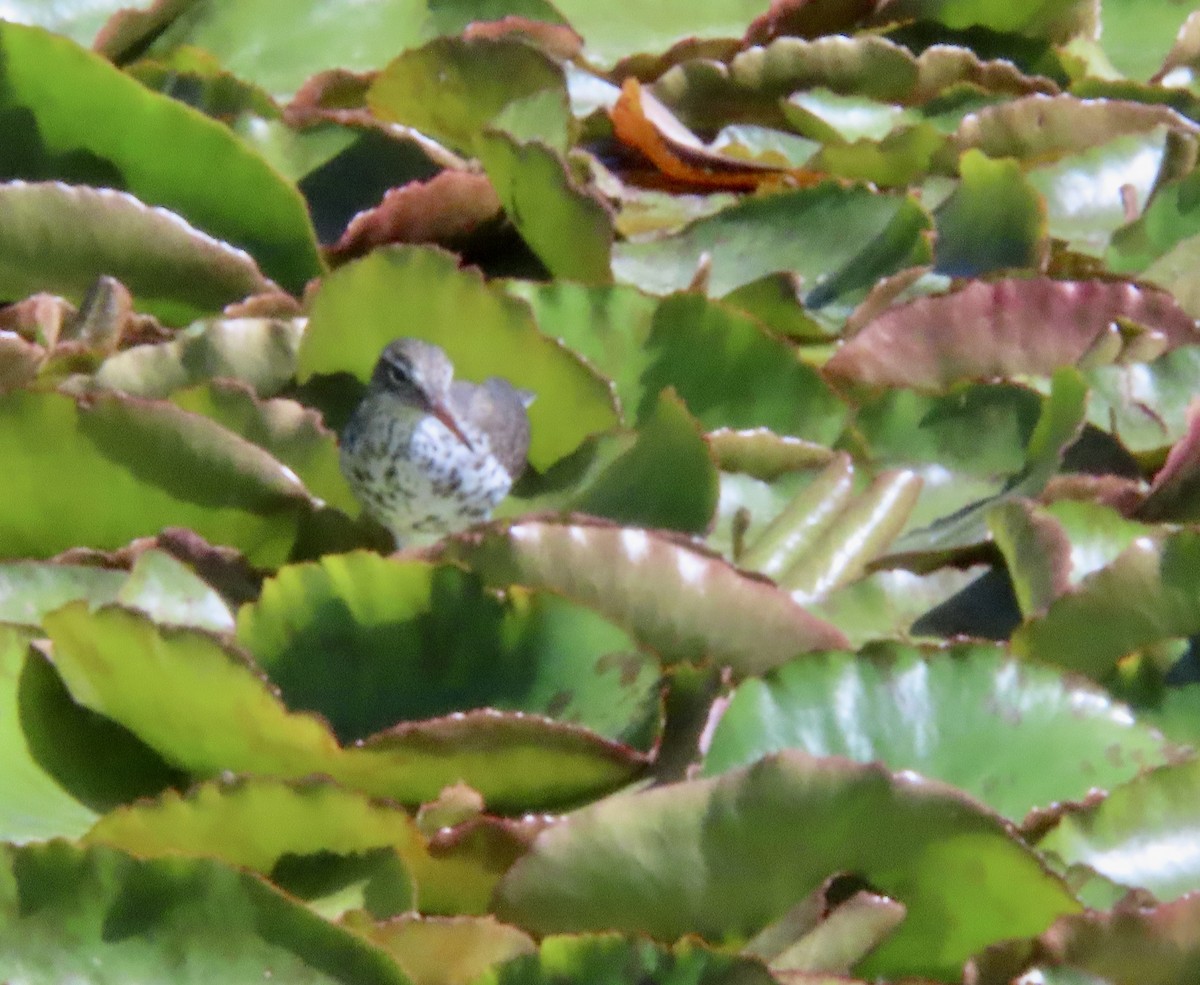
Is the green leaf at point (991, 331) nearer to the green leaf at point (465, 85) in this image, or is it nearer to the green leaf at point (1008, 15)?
the green leaf at point (465, 85)

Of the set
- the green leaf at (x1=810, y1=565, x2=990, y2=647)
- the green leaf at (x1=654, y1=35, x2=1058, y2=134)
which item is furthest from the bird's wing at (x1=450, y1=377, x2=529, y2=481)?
the green leaf at (x1=654, y1=35, x2=1058, y2=134)

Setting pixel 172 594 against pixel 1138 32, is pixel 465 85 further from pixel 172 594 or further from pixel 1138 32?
pixel 1138 32

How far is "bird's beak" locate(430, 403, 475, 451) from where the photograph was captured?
2005 millimetres

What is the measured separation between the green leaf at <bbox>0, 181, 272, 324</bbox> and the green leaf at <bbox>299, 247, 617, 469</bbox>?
0.19 metres

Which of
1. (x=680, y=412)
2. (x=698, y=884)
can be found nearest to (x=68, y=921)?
(x=698, y=884)

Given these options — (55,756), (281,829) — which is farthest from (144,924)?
(55,756)

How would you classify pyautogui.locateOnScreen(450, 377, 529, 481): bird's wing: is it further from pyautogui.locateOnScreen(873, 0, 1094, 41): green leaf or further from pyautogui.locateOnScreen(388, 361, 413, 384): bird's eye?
pyautogui.locateOnScreen(873, 0, 1094, 41): green leaf

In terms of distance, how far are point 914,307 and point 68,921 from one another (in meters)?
1.17

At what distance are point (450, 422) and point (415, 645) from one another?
670 mm

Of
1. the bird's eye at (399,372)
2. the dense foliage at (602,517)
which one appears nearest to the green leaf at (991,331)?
→ the dense foliage at (602,517)

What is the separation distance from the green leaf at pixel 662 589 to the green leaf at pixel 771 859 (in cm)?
24

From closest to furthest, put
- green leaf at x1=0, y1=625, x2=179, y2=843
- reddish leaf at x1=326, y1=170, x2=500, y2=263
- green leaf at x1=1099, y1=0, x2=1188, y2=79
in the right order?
green leaf at x1=0, y1=625, x2=179, y2=843
reddish leaf at x1=326, y1=170, x2=500, y2=263
green leaf at x1=1099, y1=0, x2=1188, y2=79

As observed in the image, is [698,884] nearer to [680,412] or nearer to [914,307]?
[680,412]

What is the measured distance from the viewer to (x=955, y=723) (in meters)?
1.42
